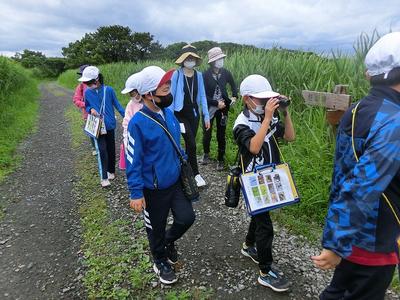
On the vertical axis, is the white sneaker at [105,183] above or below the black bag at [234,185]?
below

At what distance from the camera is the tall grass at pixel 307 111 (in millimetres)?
4016

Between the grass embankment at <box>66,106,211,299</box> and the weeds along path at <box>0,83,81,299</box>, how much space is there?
0.48 feet

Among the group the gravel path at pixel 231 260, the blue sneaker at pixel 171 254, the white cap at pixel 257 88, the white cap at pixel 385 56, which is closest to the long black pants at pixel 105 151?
the gravel path at pixel 231 260

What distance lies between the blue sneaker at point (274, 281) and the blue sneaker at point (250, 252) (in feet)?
1.03

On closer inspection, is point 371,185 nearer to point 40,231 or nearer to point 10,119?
point 40,231

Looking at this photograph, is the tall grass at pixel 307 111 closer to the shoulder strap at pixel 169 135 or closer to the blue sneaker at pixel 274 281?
the blue sneaker at pixel 274 281

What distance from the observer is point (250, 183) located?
2535 mm

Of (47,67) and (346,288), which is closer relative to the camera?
(346,288)

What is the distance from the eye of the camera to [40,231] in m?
4.14

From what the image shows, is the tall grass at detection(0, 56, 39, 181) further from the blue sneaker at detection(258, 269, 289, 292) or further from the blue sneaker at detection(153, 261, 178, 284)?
the blue sneaker at detection(258, 269, 289, 292)

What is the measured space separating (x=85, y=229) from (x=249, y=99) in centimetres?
271

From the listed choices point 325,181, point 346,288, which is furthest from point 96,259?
point 325,181

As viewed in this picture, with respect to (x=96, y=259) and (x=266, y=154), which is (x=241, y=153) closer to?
(x=266, y=154)

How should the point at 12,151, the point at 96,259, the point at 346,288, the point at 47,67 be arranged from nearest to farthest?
the point at 346,288 < the point at 96,259 < the point at 12,151 < the point at 47,67
